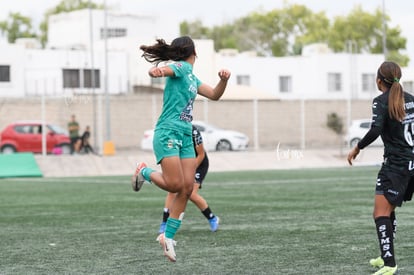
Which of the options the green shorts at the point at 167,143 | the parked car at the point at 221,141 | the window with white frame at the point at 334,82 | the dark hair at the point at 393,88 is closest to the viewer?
the dark hair at the point at 393,88

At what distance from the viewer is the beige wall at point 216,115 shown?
3988 cm

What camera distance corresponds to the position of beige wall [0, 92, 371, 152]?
39875mm

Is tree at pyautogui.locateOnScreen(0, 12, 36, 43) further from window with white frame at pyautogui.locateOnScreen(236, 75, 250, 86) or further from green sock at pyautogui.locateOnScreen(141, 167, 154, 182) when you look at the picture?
green sock at pyautogui.locateOnScreen(141, 167, 154, 182)

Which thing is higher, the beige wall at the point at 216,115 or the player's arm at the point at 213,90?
the player's arm at the point at 213,90

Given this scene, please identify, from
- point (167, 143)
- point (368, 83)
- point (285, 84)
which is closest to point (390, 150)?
point (167, 143)

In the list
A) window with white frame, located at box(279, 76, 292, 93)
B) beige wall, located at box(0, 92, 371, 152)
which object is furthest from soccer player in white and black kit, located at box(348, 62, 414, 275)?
window with white frame, located at box(279, 76, 292, 93)

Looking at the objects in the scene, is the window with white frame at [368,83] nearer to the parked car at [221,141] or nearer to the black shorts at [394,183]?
the parked car at [221,141]

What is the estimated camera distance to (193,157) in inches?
335

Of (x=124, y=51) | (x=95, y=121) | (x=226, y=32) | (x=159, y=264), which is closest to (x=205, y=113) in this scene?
(x=95, y=121)

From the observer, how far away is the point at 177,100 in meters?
8.31

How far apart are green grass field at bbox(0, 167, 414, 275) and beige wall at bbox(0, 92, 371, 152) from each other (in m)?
20.9

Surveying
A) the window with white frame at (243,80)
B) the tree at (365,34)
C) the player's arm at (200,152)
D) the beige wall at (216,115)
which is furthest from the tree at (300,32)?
the player's arm at (200,152)

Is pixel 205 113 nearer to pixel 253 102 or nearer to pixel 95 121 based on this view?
pixel 253 102

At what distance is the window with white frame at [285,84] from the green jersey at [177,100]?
49959 millimetres
